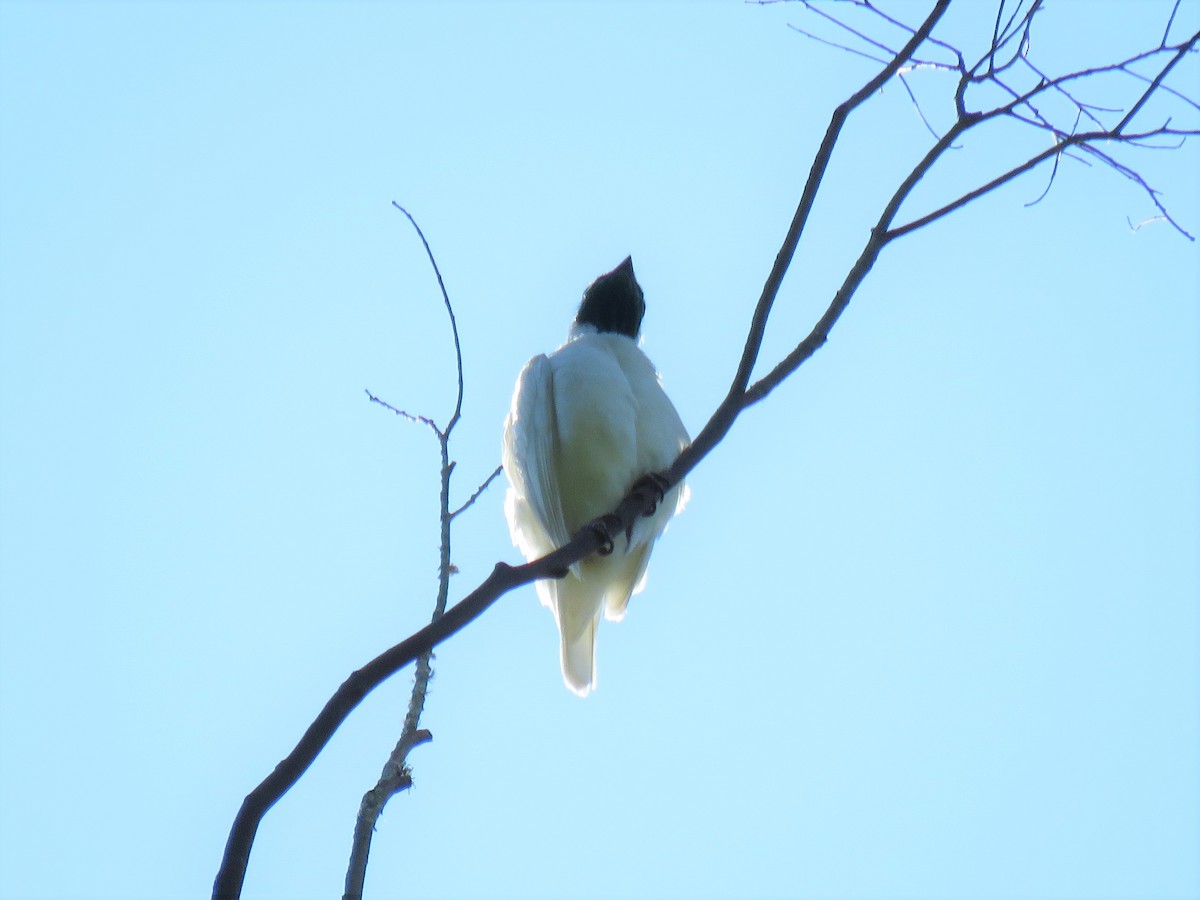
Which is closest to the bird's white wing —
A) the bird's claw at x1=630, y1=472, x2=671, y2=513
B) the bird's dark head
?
the bird's claw at x1=630, y1=472, x2=671, y2=513

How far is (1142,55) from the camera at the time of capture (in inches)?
175

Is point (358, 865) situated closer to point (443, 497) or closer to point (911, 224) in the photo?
point (443, 497)

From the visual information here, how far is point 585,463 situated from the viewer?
584cm

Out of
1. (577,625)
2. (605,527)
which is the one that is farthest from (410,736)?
(577,625)

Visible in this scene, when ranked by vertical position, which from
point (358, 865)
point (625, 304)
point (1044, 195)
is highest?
point (625, 304)

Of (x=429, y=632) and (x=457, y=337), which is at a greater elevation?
(x=457, y=337)

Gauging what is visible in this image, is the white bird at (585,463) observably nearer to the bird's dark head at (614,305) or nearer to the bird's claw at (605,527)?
the bird's dark head at (614,305)

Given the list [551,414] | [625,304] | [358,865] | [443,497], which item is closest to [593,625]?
[551,414]

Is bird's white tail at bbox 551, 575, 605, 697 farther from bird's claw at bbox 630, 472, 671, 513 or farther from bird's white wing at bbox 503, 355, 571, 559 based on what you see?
bird's claw at bbox 630, 472, 671, 513

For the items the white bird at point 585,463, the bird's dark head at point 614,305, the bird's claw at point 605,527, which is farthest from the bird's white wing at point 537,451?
the bird's dark head at point 614,305

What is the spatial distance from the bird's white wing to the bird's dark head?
1133mm

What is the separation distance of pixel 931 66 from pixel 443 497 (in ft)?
6.82

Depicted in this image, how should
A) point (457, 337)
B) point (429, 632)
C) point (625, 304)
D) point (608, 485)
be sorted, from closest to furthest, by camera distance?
point (429, 632)
point (457, 337)
point (608, 485)
point (625, 304)

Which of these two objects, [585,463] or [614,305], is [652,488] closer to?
[585,463]
